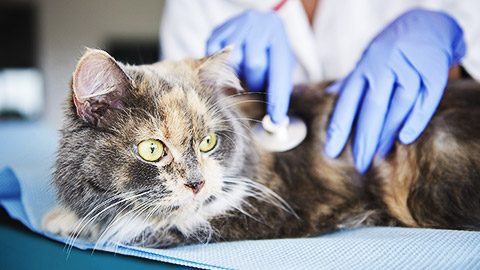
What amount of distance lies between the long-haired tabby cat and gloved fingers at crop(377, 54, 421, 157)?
36 millimetres

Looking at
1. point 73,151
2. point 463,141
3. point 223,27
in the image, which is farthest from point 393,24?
point 73,151

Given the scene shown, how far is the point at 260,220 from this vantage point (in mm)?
977

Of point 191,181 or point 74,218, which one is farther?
point 74,218

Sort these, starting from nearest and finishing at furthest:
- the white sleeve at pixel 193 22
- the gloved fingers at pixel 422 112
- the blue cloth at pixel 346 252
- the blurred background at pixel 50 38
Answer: the blue cloth at pixel 346 252 → the gloved fingers at pixel 422 112 → the white sleeve at pixel 193 22 → the blurred background at pixel 50 38

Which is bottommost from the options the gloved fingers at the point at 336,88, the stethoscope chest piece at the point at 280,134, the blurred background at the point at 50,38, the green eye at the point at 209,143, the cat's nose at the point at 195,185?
the blurred background at the point at 50,38

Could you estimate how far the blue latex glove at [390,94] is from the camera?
41.5 inches

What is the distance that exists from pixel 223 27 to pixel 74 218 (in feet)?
2.61

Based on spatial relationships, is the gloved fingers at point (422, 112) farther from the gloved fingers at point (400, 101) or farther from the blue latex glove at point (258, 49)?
the blue latex glove at point (258, 49)

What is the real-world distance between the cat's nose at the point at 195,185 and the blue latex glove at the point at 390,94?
1.40ft

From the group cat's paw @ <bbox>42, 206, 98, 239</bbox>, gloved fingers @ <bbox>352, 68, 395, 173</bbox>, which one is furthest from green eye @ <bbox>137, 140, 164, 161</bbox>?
gloved fingers @ <bbox>352, 68, 395, 173</bbox>

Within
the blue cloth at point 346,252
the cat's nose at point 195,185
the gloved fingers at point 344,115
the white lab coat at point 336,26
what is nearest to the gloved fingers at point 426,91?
the gloved fingers at point 344,115

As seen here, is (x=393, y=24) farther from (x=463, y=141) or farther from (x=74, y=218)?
(x=74, y=218)

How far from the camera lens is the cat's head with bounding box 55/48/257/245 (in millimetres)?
801

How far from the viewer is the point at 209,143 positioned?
935 mm
